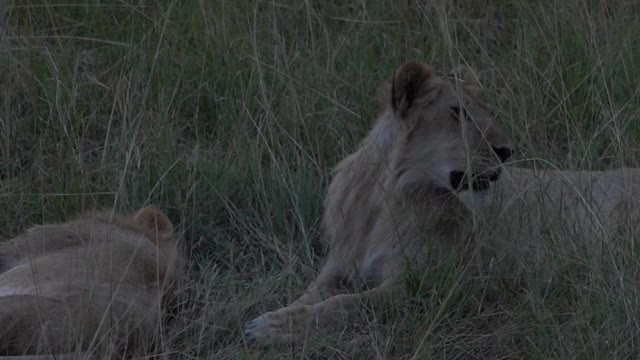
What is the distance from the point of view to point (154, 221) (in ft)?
Answer: 17.4

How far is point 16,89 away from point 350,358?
99.4 inches

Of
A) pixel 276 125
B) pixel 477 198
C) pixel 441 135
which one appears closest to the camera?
pixel 477 198

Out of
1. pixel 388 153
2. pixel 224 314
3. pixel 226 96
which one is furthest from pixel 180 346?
pixel 226 96

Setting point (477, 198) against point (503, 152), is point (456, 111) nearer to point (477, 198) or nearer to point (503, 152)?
point (503, 152)

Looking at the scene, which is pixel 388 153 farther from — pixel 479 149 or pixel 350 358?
pixel 350 358

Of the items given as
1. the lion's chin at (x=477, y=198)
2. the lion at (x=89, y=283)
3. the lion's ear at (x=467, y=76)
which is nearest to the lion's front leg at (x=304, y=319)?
the lion at (x=89, y=283)

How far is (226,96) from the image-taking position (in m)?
6.29

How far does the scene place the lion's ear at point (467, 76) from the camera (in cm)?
523

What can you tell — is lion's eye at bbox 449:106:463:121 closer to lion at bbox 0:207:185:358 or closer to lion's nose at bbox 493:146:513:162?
lion's nose at bbox 493:146:513:162

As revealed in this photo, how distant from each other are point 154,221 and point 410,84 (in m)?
1.07

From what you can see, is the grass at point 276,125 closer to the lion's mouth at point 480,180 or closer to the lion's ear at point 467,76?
the lion's ear at point 467,76

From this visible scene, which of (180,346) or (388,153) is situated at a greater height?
(388,153)

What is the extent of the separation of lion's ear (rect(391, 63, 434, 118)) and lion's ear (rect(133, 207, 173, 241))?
962 mm

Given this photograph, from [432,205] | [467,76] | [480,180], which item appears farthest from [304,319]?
[467,76]
